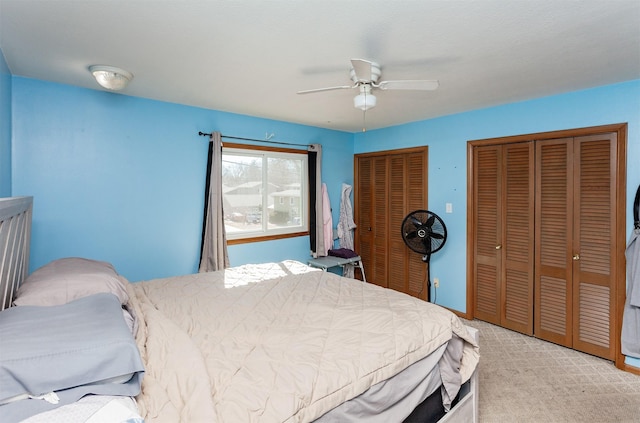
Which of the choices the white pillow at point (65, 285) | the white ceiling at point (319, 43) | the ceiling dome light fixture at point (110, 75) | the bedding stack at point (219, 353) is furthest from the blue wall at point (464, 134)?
the white pillow at point (65, 285)

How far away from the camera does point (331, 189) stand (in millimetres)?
4781

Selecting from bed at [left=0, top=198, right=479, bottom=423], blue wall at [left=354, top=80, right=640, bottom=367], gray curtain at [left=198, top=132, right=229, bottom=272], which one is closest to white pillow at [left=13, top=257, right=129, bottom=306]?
bed at [left=0, top=198, right=479, bottom=423]

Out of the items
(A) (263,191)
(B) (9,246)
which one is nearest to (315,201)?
(A) (263,191)

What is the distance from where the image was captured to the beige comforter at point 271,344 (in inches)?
44.5

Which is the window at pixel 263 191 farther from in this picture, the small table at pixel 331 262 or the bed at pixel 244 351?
the bed at pixel 244 351

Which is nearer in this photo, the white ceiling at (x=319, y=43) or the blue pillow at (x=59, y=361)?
the blue pillow at (x=59, y=361)

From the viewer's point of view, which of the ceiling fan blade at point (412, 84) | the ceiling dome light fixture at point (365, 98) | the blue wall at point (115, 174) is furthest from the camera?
the blue wall at point (115, 174)

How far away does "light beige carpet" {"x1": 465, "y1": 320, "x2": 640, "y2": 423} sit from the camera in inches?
85.3

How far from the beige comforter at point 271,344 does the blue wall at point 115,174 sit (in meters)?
0.81

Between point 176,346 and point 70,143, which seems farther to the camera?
point 70,143

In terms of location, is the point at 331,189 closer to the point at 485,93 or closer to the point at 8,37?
the point at 485,93

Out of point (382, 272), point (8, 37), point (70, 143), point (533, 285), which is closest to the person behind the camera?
point (8, 37)

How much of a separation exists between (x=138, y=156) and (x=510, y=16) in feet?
10.2

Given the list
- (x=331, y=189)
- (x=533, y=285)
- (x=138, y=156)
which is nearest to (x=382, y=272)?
(x=331, y=189)
